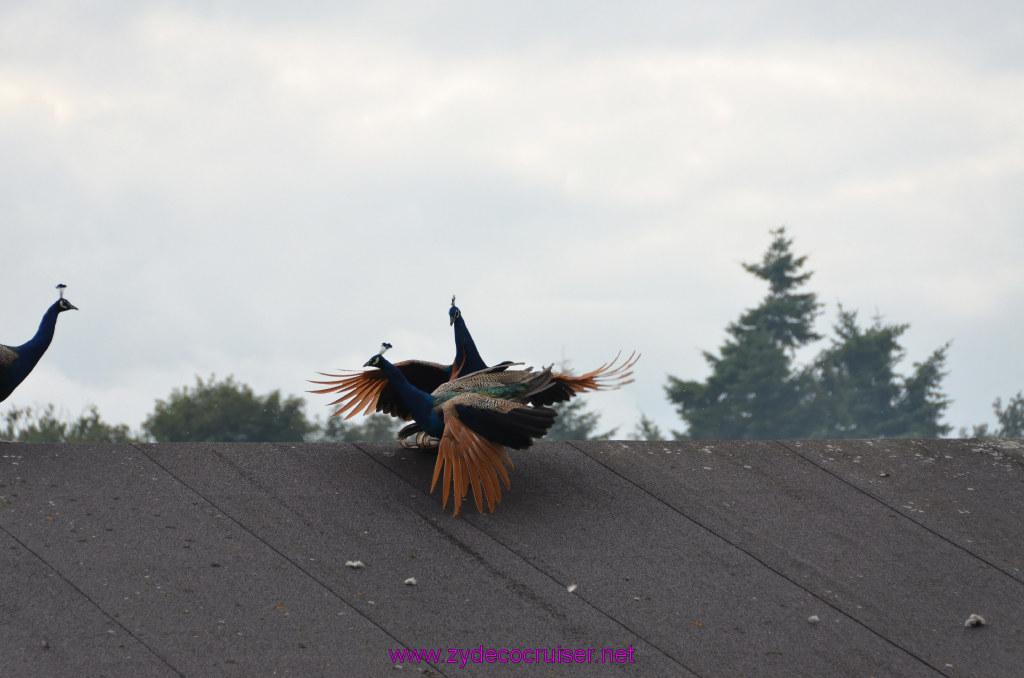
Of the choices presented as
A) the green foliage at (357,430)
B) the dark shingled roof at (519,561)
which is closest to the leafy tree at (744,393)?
the green foliage at (357,430)

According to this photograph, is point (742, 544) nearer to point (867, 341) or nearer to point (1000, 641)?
point (1000, 641)

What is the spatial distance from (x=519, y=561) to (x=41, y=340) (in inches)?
127

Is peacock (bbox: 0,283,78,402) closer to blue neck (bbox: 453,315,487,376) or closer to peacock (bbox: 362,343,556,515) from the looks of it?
peacock (bbox: 362,343,556,515)

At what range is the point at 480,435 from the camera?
21.5 ft

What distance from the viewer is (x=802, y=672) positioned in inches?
220

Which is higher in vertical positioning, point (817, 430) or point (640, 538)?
point (817, 430)

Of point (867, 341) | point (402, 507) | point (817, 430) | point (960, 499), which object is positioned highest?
point (867, 341)

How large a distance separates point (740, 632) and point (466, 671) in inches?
58.2

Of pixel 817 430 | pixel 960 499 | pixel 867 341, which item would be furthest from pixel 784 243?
pixel 960 499

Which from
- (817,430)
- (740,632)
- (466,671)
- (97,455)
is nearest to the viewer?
(466,671)

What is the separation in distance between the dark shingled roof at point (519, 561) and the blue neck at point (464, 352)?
0.66 m

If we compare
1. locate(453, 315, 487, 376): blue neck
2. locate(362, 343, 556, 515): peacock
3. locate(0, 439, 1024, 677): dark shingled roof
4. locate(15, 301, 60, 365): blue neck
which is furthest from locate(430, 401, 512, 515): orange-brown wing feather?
locate(15, 301, 60, 365): blue neck

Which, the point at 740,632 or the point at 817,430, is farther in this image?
the point at 817,430

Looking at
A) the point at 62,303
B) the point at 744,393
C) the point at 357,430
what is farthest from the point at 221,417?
the point at 62,303
